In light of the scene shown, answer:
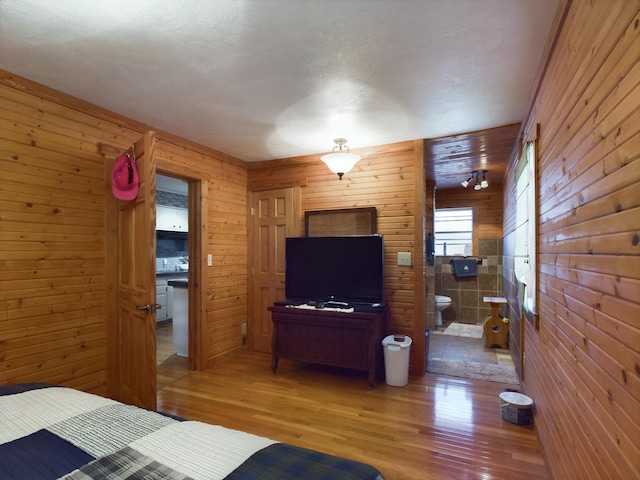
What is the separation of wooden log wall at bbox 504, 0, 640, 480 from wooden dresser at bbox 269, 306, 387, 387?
1542mm

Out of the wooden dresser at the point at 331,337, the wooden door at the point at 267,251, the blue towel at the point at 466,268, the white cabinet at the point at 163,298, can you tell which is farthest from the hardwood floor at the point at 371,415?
the blue towel at the point at 466,268

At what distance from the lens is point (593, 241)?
→ 1.16m

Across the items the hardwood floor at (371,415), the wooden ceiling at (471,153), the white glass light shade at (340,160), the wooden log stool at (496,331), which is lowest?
the hardwood floor at (371,415)

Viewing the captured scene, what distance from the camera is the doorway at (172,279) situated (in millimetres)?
4070

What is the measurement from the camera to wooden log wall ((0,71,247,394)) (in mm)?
2213

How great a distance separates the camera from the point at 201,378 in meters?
3.46

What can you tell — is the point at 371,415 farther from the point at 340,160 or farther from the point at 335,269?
the point at 340,160

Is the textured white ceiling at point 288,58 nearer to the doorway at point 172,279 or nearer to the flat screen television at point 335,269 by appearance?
the flat screen television at point 335,269

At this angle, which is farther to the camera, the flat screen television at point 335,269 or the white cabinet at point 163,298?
the white cabinet at point 163,298

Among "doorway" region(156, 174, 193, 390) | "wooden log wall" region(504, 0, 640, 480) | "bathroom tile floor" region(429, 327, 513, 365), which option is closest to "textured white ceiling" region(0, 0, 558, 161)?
"wooden log wall" region(504, 0, 640, 480)

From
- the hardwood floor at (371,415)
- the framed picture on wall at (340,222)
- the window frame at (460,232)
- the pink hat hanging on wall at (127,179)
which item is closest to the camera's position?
the hardwood floor at (371,415)

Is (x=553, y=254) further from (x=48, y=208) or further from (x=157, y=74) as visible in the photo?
(x=48, y=208)

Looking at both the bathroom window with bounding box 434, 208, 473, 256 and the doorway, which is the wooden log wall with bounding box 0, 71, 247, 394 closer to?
the doorway

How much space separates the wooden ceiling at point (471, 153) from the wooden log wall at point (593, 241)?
1.41 m
